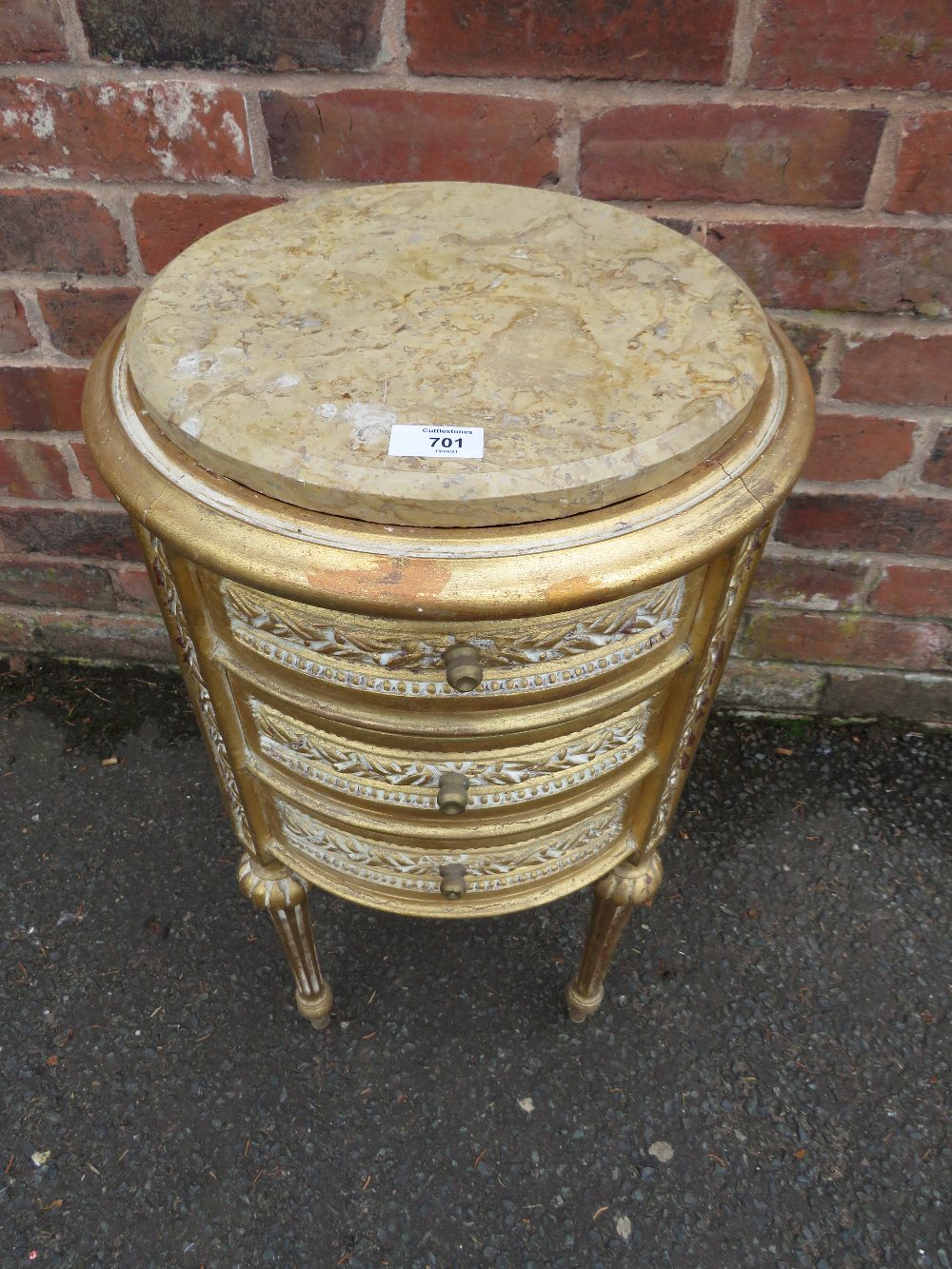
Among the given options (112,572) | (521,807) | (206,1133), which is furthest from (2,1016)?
(521,807)

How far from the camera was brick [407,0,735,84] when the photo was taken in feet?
3.08

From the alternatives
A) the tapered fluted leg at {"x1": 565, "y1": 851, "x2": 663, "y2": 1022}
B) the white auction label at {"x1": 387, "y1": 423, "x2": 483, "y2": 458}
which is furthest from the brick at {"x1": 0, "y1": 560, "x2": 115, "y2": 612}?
the white auction label at {"x1": 387, "y1": 423, "x2": 483, "y2": 458}

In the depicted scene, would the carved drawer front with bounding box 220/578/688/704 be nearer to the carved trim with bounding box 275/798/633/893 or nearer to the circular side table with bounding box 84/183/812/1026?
the circular side table with bounding box 84/183/812/1026

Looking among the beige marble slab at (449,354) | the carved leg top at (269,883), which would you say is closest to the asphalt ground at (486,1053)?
the carved leg top at (269,883)

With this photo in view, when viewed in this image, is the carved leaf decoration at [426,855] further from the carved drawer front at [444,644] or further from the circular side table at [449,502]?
the carved drawer front at [444,644]

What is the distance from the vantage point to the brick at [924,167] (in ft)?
3.24

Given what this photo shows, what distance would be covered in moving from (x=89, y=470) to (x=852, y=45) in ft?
3.90

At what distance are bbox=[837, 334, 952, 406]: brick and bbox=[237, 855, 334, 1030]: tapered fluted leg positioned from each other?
Result: 947mm

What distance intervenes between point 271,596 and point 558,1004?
2.85 feet

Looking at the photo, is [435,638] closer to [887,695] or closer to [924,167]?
[924,167]

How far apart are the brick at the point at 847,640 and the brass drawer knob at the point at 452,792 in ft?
2.97

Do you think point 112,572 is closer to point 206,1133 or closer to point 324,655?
point 206,1133

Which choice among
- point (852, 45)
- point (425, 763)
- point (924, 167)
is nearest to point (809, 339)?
point (924, 167)

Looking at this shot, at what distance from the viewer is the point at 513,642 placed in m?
0.64
